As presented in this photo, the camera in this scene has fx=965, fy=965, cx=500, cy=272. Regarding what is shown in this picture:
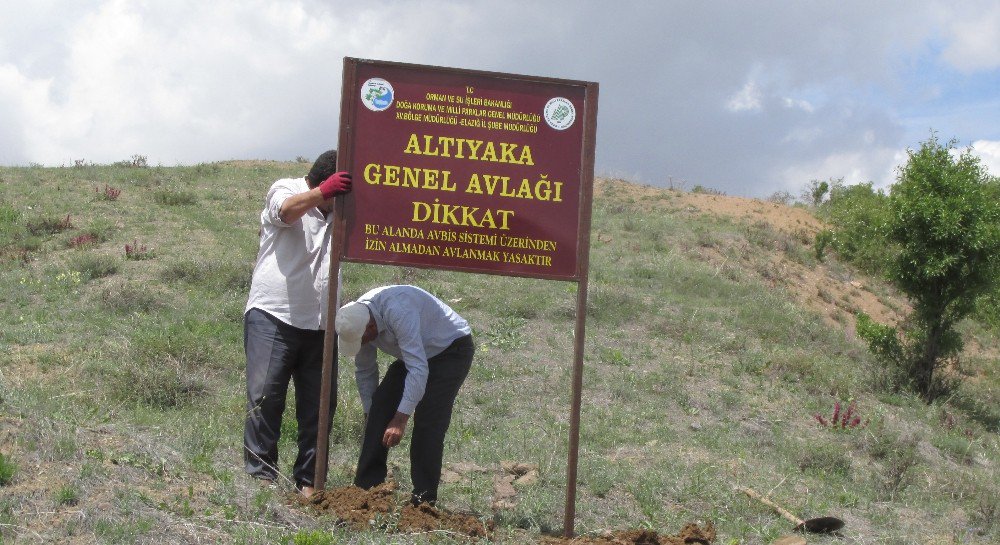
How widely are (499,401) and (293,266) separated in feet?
12.6

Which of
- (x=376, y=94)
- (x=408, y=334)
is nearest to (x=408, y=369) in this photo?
(x=408, y=334)

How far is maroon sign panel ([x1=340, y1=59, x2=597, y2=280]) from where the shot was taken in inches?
200

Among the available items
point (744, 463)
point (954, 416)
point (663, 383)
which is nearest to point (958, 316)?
point (954, 416)

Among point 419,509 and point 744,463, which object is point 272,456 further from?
point 744,463

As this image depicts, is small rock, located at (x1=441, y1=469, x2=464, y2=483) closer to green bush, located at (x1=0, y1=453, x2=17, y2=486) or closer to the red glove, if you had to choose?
the red glove

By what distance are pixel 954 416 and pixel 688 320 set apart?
10.5 ft

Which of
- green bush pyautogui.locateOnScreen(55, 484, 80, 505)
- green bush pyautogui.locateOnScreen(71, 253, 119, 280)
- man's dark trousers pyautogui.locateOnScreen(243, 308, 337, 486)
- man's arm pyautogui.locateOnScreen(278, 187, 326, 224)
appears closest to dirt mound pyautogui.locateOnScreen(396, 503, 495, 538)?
man's dark trousers pyautogui.locateOnScreen(243, 308, 337, 486)

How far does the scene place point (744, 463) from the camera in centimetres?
779

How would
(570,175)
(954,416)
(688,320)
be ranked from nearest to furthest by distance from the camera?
1. (570,175)
2. (954,416)
3. (688,320)

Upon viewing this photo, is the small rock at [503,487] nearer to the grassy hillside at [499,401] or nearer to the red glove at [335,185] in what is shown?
the grassy hillside at [499,401]

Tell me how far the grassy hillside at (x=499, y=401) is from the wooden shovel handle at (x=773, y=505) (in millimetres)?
135

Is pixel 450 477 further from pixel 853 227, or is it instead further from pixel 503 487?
pixel 853 227

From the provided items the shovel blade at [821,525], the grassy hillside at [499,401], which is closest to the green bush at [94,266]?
the grassy hillside at [499,401]

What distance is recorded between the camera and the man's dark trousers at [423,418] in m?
5.11
